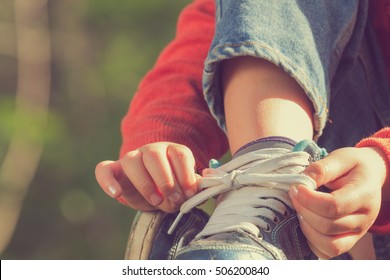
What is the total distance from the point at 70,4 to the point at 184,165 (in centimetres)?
140

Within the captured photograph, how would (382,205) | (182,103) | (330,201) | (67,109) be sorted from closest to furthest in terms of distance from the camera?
(330,201) < (382,205) < (182,103) < (67,109)

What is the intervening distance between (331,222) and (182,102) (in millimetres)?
328

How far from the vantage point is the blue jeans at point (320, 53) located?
67 cm

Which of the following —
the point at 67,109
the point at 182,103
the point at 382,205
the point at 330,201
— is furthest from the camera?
the point at 67,109

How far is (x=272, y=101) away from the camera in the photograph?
670mm

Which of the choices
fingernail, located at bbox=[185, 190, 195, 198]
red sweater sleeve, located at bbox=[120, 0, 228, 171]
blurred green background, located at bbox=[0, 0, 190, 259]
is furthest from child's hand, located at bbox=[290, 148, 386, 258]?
blurred green background, located at bbox=[0, 0, 190, 259]

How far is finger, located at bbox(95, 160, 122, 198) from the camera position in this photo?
66cm

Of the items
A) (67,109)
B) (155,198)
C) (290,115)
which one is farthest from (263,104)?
(67,109)

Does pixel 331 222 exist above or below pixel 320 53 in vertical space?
below

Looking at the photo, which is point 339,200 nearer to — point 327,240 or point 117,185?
point 327,240

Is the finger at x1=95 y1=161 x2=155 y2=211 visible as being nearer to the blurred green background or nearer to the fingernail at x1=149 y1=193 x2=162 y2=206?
the fingernail at x1=149 y1=193 x2=162 y2=206

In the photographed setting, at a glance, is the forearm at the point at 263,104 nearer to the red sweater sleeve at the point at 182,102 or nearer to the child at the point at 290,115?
the child at the point at 290,115

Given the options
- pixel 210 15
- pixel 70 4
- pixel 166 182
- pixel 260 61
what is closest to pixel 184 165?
pixel 166 182

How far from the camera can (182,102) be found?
0.86 metres
